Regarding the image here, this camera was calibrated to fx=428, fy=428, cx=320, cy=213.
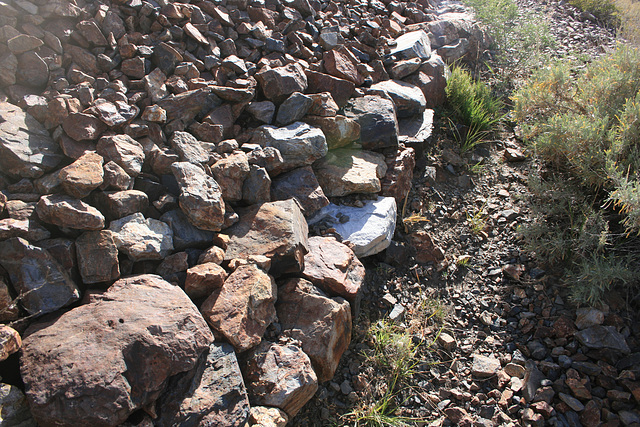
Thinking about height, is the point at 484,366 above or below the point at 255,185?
below

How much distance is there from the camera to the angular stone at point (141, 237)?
7.89 feet

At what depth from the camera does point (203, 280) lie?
2.45 metres

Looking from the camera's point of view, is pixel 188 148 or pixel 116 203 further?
pixel 188 148

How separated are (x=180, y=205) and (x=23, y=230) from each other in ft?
2.65

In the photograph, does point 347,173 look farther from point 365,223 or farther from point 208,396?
point 208,396

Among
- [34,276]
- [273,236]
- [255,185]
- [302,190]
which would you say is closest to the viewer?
[34,276]

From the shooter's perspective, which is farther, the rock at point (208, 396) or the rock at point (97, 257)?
the rock at point (97, 257)

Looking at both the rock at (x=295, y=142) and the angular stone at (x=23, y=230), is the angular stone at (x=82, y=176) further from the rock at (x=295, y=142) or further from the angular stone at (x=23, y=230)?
the rock at (x=295, y=142)

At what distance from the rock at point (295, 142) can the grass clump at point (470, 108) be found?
1.87 metres

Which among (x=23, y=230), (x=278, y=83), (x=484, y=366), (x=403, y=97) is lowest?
(x=484, y=366)

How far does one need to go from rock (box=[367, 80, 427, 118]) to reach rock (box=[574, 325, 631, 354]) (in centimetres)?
250

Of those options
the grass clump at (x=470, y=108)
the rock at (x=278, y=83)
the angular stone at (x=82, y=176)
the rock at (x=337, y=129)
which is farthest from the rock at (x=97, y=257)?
the grass clump at (x=470, y=108)

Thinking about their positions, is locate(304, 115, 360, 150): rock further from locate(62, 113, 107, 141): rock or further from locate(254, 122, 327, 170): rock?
locate(62, 113, 107, 141): rock

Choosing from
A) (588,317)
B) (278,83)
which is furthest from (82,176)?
(588,317)
